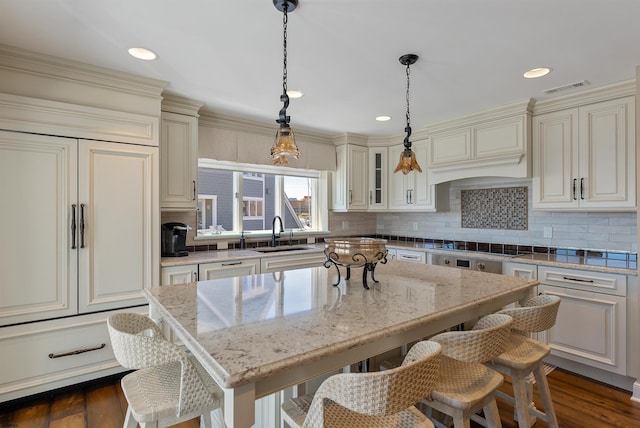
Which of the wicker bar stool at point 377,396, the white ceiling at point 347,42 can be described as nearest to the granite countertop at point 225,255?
Result: the white ceiling at point 347,42

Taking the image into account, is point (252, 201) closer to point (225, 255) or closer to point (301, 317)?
point (225, 255)

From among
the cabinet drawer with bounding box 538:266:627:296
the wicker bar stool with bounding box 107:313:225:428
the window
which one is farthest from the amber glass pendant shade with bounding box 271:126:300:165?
the cabinet drawer with bounding box 538:266:627:296

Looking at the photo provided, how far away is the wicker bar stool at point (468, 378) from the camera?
1255mm

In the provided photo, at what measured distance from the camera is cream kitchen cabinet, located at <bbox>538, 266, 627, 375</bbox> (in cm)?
247

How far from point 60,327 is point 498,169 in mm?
3869

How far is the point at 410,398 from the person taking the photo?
97cm

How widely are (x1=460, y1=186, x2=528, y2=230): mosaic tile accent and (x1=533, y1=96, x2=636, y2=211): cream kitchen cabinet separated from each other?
1.29 ft

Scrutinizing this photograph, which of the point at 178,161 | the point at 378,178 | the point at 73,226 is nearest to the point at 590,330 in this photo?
the point at 378,178

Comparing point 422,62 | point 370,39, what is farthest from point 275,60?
point 422,62

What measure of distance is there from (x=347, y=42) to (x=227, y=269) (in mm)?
2147

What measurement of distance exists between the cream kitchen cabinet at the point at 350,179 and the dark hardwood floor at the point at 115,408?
2606mm

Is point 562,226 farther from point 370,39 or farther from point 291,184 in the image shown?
point 291,184

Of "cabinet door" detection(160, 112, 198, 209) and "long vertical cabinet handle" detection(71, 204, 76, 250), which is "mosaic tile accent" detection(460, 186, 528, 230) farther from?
"long vertical cabinet handle" detection(71, 204, 76, 250)

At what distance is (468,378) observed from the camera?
139 cm
